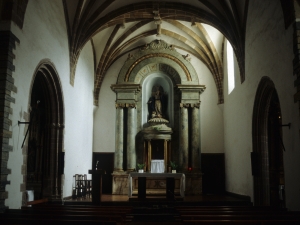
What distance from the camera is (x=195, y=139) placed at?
16234mm

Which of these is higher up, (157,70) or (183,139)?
(157,70)

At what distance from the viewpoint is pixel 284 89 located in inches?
339

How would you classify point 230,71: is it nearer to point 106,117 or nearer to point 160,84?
point 160,84

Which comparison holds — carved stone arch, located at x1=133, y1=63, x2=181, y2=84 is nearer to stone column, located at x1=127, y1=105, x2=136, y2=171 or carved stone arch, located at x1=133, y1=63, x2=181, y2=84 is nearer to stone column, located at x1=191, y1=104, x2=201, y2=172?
stone column, located at x1=127, y1=105, x2=136, y2=171

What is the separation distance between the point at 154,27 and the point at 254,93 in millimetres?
6946

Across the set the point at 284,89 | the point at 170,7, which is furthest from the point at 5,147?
the point at 170,7

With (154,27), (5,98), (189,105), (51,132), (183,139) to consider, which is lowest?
(51,132)

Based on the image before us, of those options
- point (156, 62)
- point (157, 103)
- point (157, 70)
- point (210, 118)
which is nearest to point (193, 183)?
point (210, 118)

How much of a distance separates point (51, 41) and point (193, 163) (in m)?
8.20

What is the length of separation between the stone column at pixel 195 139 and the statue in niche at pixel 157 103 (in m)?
1.46

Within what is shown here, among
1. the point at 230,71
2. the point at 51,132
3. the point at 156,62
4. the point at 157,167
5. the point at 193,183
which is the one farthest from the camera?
the point at 156,62

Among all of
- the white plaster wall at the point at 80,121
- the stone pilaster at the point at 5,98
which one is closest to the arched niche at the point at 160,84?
the white plaster wall at the point at 80,121

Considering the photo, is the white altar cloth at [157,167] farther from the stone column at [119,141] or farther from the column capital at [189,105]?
the column capital at [189,105]

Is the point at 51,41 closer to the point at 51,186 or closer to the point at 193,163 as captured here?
the point at 51,186
